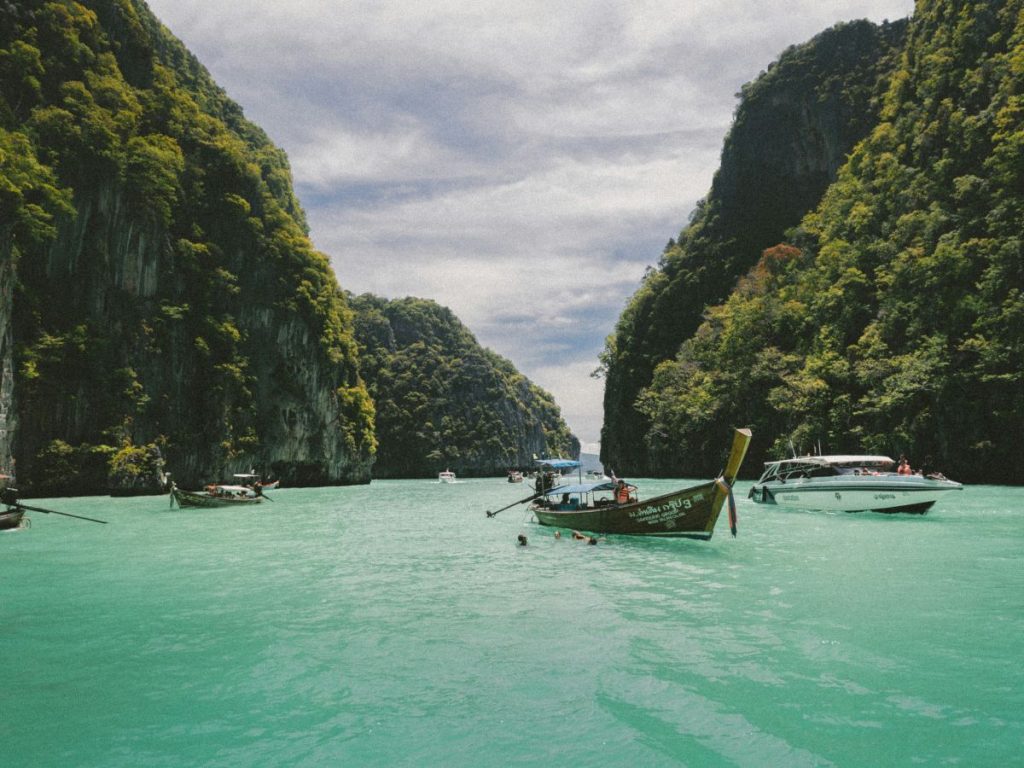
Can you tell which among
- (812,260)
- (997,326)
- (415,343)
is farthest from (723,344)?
(415,343)

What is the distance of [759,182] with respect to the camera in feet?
235

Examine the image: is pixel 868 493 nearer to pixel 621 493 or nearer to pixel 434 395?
pixel 621 493

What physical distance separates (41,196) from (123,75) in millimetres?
A: 16868

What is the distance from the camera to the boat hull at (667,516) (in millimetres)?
15664

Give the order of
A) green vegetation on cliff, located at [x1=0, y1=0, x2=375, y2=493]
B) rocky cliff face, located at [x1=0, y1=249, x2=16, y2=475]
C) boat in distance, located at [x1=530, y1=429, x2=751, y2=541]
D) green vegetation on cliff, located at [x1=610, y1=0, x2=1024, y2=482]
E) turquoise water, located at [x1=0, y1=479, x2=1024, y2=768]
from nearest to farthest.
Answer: turquoise water, located at [x1=0, y1=479, x2=1024, y2=768]
boat in distance, located at [x1=530, y1=429, x2=751, y2=541]
rocky cliff face, located at [x1=0, y1=249, x2=16, y2=475]
green vegetation on cliff, located at [x1=610, y1=0, x2=1024, y2=482]
green vegetation on cliff, located at [x1=0, y1=0, x2=375, y2=493]

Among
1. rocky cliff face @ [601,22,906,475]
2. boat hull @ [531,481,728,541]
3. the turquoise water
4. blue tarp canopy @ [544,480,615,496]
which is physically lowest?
the turquoise water

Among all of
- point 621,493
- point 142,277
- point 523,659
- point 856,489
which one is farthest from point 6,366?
point 856,489

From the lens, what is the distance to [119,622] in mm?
9125

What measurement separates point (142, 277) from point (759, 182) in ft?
206

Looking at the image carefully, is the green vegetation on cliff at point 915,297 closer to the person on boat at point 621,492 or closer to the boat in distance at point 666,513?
the person on boat at point 621,492

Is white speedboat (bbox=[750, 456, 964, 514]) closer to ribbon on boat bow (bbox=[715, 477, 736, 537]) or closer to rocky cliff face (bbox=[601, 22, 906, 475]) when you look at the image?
ribbon on boat bow (bbox=[715, 477, 736, 537])

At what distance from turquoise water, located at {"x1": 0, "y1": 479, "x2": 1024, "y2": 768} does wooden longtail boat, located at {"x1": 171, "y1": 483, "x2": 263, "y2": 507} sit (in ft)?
54.4

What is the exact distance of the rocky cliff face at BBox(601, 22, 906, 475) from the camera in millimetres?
64750

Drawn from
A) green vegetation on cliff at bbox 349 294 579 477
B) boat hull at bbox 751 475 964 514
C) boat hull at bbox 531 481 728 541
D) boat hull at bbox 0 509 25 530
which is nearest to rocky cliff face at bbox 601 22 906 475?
boat hull at bbox 751 475 964 514
